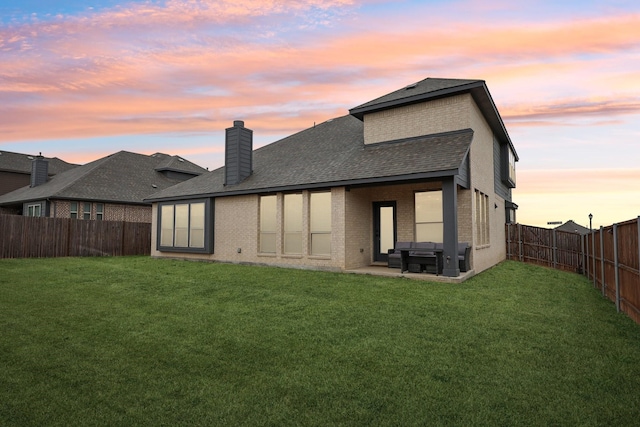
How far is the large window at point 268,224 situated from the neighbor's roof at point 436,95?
519 cm

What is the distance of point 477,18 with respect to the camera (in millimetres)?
11320

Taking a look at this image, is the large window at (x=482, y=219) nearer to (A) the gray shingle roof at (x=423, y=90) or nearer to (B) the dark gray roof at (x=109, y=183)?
(A) the gray shingle roof at (x=423, y=90)

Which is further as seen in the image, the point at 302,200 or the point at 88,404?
the point at 302,200

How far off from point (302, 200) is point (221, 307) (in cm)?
721

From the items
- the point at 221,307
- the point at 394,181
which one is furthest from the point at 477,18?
the point at 221,307

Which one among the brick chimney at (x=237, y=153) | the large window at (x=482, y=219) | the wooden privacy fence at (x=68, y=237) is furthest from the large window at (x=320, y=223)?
the wooden privacy fence at (x=68, y=237)

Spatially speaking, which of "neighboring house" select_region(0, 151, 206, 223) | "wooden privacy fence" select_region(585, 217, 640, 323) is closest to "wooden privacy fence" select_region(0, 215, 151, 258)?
"neighboring house" select_region(0, 151, 206, 223)

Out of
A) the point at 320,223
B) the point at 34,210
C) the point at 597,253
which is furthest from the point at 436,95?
the point at 34,210

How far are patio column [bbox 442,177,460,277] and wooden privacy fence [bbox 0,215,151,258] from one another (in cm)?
1893

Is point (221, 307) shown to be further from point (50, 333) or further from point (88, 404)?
point (88, 404)

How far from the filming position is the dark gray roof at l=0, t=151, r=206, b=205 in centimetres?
2534

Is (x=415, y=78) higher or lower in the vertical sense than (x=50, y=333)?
higher

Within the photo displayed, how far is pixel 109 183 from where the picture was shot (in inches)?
1088

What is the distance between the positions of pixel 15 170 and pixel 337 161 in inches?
1317
